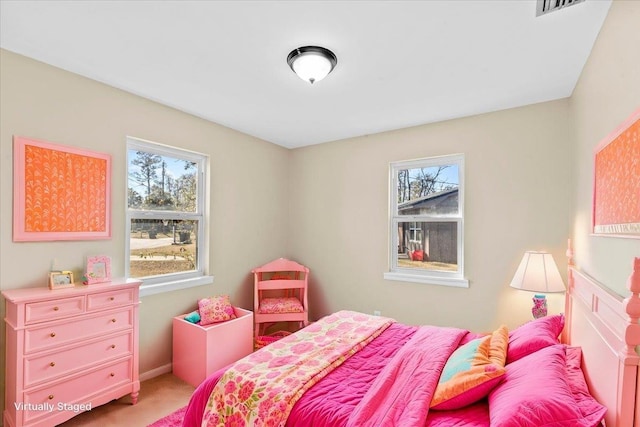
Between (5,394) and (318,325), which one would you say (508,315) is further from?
(5,394)

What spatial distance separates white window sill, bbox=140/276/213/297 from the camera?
2855 mm

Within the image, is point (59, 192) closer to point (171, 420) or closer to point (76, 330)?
point (76, 330)

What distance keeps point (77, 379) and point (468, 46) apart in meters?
3.41

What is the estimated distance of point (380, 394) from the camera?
1.53 m

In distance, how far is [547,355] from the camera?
1.52 metres

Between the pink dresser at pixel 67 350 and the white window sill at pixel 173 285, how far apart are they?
0.39 metres

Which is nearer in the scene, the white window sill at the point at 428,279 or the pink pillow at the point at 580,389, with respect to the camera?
the pink pillow at the point at 580,389

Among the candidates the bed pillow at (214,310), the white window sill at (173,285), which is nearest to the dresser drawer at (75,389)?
the white window sill at (173,285)

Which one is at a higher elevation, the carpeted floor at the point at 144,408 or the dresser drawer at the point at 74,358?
the dresser drawer at the point at 74,358

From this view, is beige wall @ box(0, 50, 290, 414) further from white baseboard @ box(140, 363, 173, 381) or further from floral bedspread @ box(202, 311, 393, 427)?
floral bedspread @ box(202, 311, 393, 427)

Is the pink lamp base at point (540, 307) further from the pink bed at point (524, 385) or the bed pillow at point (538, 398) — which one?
the bed pillow at point (538, 398)

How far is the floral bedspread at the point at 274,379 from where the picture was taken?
60.6 inches

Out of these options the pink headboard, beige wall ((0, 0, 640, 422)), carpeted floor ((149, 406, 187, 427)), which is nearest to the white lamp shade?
beige wall ((0, 0, 640, 422))

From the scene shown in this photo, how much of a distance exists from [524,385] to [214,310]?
2649mm
